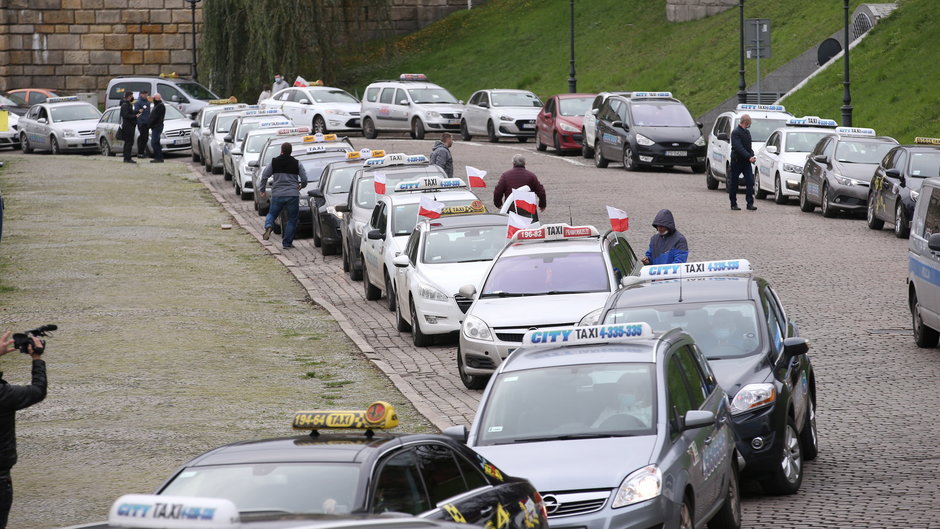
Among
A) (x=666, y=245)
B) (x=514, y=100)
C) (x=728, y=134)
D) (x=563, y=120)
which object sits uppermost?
(x=514, y=100)

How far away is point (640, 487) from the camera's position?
834 centimetres

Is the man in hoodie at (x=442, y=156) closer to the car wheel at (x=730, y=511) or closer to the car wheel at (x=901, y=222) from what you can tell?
the car wheel at (x=901, y=222)

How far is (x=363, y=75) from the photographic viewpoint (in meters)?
63.6

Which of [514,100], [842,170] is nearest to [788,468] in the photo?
[842,170]

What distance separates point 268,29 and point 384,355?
3607 centimetres

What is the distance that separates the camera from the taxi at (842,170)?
1107 inches

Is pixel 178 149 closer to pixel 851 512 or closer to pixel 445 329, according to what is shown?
pixel 445 329

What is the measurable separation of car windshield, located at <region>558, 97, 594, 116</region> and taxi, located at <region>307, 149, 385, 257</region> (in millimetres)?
14397

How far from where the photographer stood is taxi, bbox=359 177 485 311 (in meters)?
20.8

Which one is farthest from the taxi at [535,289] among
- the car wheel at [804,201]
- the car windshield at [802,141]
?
the car windshield at [802,141]

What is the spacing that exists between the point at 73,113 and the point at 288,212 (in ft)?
75.8

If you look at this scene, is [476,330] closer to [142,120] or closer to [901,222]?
[901,222]

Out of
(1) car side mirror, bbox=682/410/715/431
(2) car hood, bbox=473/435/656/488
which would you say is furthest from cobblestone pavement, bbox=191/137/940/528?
(2) car hood, bbox=473/435/656/488

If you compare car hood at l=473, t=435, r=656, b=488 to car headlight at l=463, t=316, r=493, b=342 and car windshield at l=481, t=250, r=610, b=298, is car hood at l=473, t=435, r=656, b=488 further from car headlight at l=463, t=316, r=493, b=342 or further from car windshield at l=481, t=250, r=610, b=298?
→ car windshield at l=481, t=250, r=610, b=298
